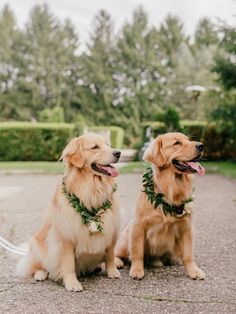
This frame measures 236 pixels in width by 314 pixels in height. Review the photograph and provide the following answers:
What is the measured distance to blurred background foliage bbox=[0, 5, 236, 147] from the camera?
42031mm

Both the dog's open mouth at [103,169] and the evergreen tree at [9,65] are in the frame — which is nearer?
the dog's open mouth at [103,169]

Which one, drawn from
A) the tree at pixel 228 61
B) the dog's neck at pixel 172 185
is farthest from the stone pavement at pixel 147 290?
the tree at pixel 228 61

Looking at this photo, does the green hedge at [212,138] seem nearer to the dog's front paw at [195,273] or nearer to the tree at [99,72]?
the dog's front paw at [195,273]

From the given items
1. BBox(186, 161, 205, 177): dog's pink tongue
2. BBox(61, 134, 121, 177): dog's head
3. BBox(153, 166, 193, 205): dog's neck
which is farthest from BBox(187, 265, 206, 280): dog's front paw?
BBox(61, 134, 121, 177): dog's head

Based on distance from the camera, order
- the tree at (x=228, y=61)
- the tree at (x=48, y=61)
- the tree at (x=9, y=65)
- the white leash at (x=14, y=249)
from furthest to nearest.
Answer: the tree at (x=48, y=61), the tree at (x=9, y=65), the tree at (x=228, y=61), the white leash at (x=14, y=249)

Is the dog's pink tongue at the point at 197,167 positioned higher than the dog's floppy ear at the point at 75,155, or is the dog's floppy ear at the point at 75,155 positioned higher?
the dog's floppy ear at the point at 75,155

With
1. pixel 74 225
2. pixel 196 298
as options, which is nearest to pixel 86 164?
pixel 74 225

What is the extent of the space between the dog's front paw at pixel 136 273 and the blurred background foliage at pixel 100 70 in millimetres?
36056

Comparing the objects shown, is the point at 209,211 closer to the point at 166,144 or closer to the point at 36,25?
the point at 166,144

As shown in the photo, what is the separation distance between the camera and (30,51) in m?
43.8

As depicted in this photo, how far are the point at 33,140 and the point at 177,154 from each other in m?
17.6

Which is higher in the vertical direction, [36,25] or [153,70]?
[36,25]

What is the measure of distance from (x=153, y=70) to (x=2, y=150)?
2638 centimetres

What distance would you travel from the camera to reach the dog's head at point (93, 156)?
4020mm
